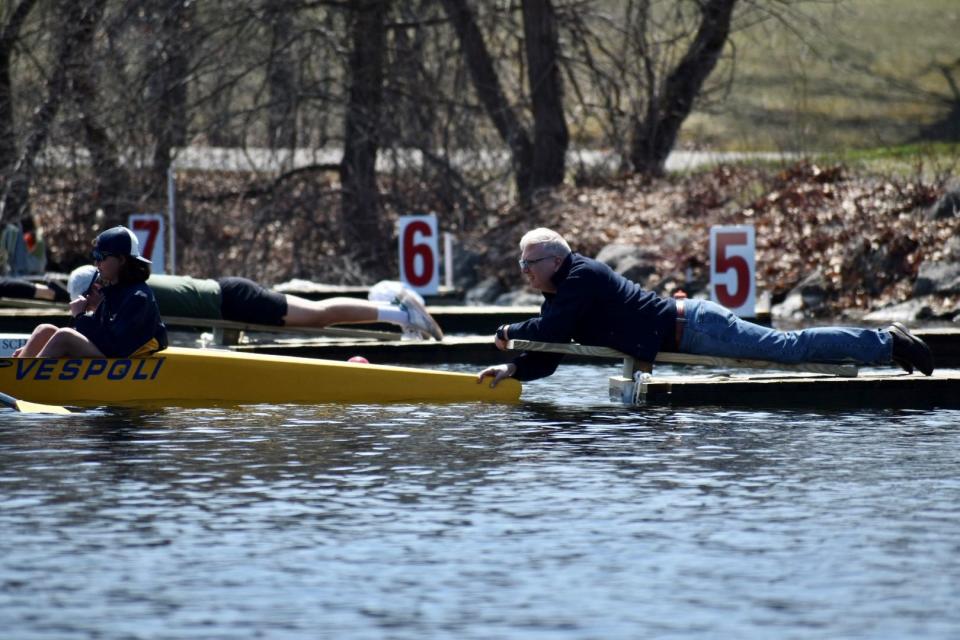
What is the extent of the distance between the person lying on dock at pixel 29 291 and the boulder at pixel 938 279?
9808 millimetres

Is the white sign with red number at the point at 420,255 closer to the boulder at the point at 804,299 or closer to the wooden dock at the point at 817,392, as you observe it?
the boulder at the point at 804,299

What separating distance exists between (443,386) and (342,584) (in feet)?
20.2

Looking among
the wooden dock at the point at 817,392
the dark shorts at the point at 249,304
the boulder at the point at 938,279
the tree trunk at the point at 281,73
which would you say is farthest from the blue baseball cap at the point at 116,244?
the tree trunk at the point at 281,73

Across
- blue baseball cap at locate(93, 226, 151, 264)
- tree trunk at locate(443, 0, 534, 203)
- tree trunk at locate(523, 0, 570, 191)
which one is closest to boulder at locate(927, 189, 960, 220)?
tree trunk at locate(523, 0, 570, 191)

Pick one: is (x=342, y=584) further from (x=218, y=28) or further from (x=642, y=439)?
(x=218, y=28)

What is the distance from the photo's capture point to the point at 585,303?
503 inches

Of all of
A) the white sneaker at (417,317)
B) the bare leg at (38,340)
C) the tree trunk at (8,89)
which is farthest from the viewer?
the tree trunk at (8,89)

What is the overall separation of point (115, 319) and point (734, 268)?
7960mm

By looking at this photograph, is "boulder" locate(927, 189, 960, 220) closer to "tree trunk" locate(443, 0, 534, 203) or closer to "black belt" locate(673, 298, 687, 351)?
"tree trunk" locate(443, 0, 534, 203)

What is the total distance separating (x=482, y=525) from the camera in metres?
8.67

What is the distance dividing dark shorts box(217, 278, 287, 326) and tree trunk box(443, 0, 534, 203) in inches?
505

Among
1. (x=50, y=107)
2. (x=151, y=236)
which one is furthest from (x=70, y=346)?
(x=50, y=107)

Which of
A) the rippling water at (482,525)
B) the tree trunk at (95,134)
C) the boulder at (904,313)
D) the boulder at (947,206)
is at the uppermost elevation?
the tree trunk at (95,134)

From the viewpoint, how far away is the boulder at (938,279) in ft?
73.0
